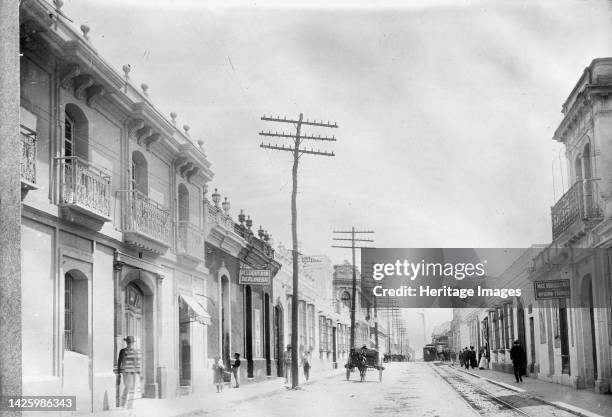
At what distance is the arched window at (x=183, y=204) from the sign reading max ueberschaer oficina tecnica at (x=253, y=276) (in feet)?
16.3

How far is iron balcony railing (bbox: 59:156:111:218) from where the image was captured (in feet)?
35.6

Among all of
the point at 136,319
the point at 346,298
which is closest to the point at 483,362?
the point at 346,298

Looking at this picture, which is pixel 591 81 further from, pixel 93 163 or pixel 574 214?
pixel 93 163

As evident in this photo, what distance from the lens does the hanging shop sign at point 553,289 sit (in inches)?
583

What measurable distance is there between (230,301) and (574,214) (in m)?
6.82

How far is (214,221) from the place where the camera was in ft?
49.9

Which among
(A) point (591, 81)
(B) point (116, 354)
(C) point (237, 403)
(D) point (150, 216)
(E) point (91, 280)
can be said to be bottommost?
(C) point (237, 403)

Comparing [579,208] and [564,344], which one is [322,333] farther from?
[579,208]

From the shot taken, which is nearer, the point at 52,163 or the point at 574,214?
the point at 52,163

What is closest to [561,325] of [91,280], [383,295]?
[383,295]

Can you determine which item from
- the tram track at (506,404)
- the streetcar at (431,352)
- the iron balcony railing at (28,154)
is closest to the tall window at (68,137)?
the iron balcony railing at (28,154)

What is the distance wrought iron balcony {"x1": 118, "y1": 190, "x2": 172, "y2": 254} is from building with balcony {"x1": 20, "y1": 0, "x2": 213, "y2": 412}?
17 millimetres

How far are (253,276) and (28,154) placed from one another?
Result: 1112 centimetres

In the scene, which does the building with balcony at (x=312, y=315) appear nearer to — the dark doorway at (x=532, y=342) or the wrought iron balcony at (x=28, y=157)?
the dark doorway at (x=532, y=342)
